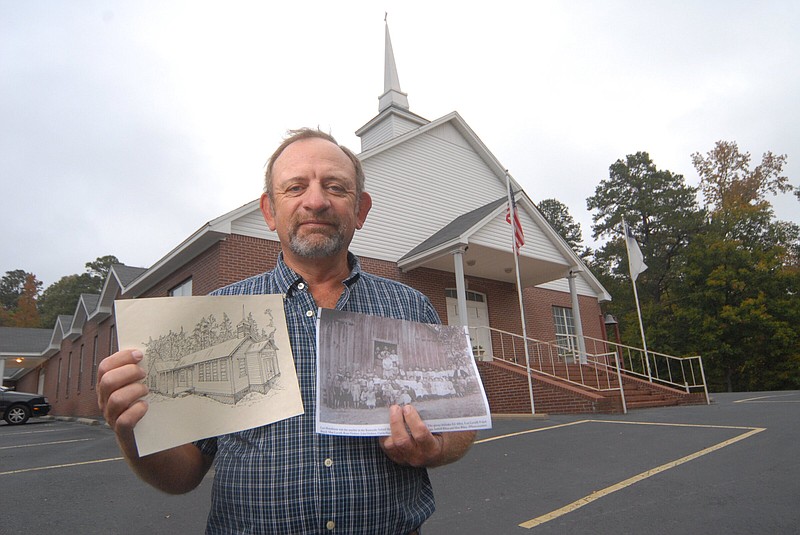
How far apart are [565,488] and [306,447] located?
13.4 ft

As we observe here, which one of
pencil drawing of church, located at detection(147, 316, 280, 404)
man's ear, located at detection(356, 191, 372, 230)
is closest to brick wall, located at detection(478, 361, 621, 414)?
man's ear, located at detection(356, 191, 372, 230)

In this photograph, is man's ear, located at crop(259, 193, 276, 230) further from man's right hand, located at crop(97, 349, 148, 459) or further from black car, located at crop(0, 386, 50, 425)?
black car, located at crop(0, 386, 50, 425)

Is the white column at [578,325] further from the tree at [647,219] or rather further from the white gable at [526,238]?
the tree at [647,219]

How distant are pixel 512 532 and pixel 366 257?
10079mm

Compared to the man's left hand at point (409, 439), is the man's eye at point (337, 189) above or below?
above

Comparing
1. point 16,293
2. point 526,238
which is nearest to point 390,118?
point 526,238

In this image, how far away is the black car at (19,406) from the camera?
1778 cm

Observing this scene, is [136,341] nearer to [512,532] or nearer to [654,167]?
[512,532]

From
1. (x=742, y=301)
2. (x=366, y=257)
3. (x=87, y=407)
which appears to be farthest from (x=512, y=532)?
(x=742, y=301)

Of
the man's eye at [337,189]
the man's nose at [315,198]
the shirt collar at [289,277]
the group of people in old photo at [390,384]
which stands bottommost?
the group of people in old photo at [390,384]

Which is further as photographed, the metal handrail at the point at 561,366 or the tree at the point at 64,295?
the tree at the point at 64,295

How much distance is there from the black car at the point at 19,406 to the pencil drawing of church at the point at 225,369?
70.2 feet

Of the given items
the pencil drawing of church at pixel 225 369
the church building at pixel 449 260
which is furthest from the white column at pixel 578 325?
the pencil drawing of church at pixel 225 369

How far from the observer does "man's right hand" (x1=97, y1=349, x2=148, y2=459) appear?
3.89 ft
